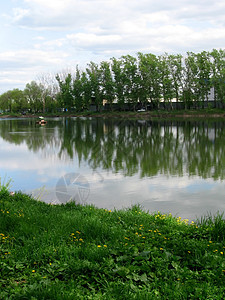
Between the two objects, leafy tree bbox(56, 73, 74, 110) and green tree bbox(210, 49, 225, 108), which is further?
leafy tree bbox(56, 73, 74, 110)

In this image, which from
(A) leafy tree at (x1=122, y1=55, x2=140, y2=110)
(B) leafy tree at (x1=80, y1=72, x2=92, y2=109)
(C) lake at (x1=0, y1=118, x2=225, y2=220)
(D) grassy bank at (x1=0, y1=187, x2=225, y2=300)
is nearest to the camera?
(D) grassy bank at (x1=0, y1=187, x2=225, y2=300)

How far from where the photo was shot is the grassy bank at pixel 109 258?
387cm

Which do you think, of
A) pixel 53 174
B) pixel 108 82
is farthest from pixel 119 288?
pixel 108 82

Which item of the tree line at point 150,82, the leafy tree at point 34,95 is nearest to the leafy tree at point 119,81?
the tree line at point 150,82

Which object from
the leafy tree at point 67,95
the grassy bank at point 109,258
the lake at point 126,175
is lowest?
the lake at point 126,175

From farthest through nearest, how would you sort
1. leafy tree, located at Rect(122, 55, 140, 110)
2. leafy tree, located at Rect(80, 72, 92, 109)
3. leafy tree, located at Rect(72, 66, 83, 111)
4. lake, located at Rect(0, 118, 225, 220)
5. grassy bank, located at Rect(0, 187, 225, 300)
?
1. leafy tree, located at Rect(72, 66, 83, 111)
2. leafy tree, located at Rect(80, 72, 92, 109)
3. leafy tree, located at Rect(122, 55, 140, 110)
4. lake, located at Rect(0, 118, 225, 220)
5. grassy bank, located at Rect(0, 187, 225, 300)

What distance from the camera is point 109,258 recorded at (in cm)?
463

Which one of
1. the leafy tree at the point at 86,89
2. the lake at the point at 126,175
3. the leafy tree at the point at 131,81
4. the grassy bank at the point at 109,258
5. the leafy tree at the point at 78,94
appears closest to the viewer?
the grassy bank at the point at 109,258

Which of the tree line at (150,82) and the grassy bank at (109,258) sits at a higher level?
the tree line at (150,82)

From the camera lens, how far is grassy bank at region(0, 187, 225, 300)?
12.7 ft

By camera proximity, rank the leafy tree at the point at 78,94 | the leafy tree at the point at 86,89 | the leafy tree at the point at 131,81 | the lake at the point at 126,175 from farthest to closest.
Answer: the leafy tree at the point at 78,94, the leafy tree at the point at 86,89, the leafy tree at the point at 131,81, the lake at the point at 126,175

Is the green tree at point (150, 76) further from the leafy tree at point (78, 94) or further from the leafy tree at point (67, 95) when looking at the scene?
the leafy tree at point (67, 95)

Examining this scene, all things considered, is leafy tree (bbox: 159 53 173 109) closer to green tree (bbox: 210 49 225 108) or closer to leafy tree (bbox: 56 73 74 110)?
green tree (bbox: 210 49 225 108)

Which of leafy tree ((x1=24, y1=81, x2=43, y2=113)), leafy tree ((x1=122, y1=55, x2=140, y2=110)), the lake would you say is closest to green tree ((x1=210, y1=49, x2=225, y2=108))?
leafy tree ((x1=122, y1=55, x2=140, y2=110))
